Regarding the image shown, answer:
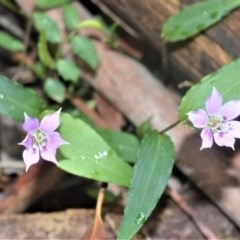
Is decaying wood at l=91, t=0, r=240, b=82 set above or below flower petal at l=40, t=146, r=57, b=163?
above

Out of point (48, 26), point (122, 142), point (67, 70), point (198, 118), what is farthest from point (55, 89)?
point (198, 118)

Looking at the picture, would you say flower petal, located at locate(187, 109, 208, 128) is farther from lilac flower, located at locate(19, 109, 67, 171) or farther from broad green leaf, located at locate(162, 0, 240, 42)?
broad green leaf, located at locate(162, 0, 240, 42)

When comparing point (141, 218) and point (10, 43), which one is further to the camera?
point (10, 43)

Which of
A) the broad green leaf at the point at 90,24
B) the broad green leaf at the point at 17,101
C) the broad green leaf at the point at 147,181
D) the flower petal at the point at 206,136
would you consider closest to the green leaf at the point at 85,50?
the broad green leaf at the point at 90,24

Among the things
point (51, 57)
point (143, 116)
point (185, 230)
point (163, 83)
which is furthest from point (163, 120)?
point (51, 57)

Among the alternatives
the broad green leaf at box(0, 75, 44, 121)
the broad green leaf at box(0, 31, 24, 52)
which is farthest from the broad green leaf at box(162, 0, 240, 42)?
the broad green leaf at box(0, 31, 24, 52)

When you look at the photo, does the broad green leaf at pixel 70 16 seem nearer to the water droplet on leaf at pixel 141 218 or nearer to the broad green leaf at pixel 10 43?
the broad green leaf at pixel 10 43

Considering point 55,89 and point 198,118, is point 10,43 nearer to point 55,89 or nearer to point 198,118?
point 55,89
